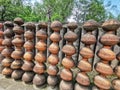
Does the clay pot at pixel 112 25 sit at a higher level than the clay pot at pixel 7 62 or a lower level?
higher

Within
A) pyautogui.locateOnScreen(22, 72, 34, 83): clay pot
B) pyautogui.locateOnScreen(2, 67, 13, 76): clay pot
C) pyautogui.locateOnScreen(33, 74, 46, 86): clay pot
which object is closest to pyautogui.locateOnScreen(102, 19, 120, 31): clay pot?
pyautogui.locateOnScreen(33, 74, 46, 86): clay pot

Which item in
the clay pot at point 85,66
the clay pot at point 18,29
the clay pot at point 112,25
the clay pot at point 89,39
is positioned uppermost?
the clay pot at point 112,25

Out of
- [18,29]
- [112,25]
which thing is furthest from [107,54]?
[18,29]

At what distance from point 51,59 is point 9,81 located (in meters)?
0.60

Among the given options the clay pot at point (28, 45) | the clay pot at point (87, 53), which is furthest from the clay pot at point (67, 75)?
the clay pot at point (28, 45)

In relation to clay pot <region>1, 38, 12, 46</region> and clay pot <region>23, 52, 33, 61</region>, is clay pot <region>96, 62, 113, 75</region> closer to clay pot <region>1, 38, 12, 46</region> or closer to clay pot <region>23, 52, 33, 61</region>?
clay pot <region>23, 52, 33, 61</region>

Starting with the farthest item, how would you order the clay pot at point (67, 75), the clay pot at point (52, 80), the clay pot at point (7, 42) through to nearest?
the clay pot at point (7, 42), the clay pot at point (52, 80), the clay pot at point (67, 75)

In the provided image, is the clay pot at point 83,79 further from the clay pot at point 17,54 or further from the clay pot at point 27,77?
the clay pot at point 17,54

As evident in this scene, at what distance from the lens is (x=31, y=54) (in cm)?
164

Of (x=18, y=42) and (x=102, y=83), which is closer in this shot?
(x=102, y=83)

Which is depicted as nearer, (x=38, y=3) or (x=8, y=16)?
(x=8, y=16)

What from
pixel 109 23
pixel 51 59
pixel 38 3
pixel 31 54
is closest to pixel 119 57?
pixel 109 23

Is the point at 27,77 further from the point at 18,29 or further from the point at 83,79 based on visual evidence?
the point at 83,79

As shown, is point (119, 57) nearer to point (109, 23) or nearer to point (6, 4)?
point (109, 23)
